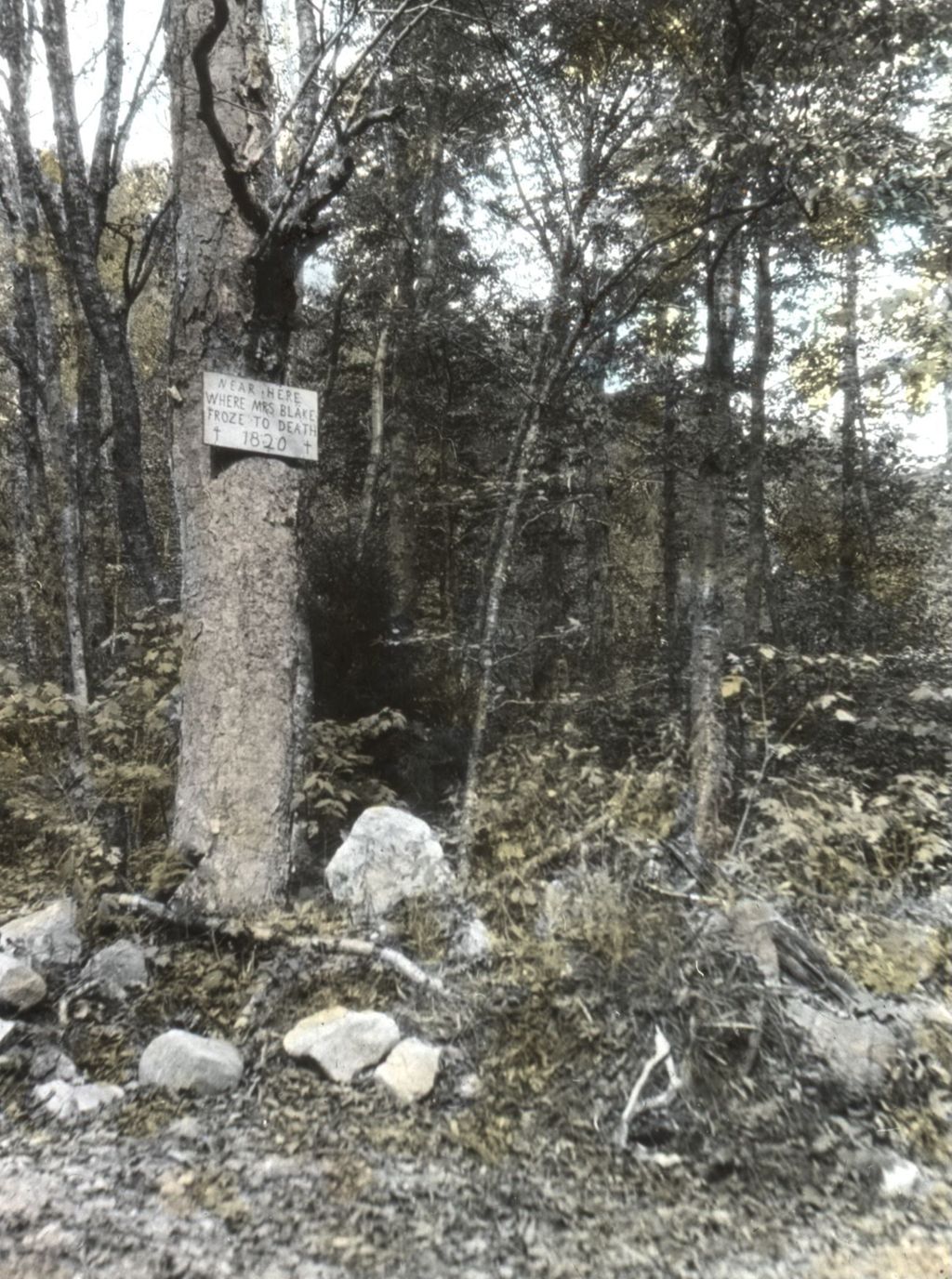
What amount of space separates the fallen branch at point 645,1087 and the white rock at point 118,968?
7.20 feet

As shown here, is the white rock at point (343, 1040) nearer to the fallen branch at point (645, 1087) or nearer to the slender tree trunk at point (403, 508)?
the fallen branch at point (645, 1087)

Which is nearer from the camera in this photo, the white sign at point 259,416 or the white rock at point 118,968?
the white rock at point 118,968

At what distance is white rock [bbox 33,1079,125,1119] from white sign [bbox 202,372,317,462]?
3.00m

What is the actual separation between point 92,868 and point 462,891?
207cm

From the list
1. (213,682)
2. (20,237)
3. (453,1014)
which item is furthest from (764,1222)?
(20,237)

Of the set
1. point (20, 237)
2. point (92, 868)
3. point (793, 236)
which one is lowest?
point (92, 868)

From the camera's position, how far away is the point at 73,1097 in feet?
10.9

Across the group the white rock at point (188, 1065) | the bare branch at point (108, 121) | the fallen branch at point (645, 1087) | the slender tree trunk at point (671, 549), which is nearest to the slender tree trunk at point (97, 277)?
the bare branch at point (108, 121)

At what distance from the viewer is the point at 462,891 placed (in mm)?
5129

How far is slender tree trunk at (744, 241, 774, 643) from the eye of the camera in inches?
464

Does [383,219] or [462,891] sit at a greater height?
[383,219]

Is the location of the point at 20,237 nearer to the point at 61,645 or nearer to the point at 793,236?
the point at 61,645

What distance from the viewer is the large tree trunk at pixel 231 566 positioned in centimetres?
461

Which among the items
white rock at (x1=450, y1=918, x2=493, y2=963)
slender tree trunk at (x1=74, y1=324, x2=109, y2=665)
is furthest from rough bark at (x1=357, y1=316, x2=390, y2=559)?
white rock at (x1=450, y1=918, x2=493, y2=963)
